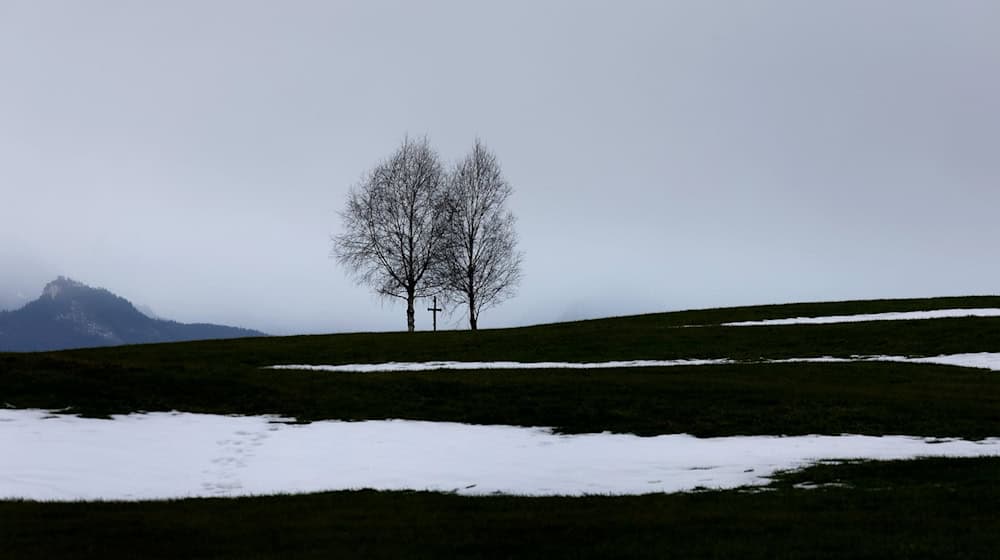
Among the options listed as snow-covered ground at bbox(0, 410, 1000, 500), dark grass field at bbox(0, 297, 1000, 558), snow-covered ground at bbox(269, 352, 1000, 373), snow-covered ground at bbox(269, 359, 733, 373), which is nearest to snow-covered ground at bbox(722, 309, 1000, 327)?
dark grass field at bbox(0, 297, 1000, 558)

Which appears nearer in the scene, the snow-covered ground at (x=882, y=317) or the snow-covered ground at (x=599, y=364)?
the snow-covered ground at (x=599, y=364)

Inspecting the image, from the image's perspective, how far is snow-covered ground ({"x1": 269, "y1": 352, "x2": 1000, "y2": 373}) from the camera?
3231 centimetres

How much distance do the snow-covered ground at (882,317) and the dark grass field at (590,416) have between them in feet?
6.89

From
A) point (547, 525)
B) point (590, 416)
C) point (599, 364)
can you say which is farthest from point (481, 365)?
point (547, 525)

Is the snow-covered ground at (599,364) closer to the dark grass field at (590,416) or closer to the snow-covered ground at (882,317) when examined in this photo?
the dark grass field at (590,416)

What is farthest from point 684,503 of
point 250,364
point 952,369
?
point 250,364

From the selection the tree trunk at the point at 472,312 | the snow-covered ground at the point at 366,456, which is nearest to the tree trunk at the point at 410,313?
the tree trunk at the point at 472,312

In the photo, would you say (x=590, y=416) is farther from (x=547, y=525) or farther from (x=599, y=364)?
(x=599, y=364)

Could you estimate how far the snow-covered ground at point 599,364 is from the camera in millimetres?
32312

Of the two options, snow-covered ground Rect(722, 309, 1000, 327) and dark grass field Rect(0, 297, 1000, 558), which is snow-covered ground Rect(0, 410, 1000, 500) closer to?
dark grass field Rect(0, 297, 1000, 558)

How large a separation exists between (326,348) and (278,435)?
2128 centimetres

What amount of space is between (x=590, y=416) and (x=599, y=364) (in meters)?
12.5

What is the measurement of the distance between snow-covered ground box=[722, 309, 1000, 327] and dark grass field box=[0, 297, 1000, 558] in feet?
6.89

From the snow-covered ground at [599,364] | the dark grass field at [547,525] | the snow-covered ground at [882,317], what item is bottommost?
the dark grass field at [547,525]
